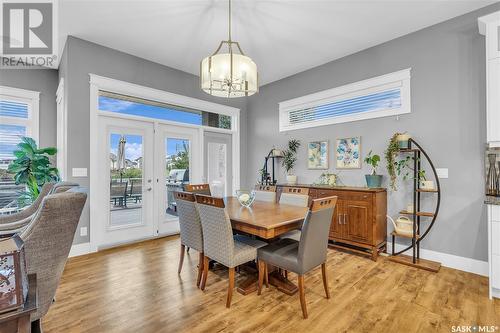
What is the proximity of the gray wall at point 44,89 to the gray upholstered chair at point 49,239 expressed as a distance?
4.08 meters

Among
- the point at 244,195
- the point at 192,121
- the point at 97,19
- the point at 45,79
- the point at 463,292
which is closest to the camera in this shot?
the point at 463,292

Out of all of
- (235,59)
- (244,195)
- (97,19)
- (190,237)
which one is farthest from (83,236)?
(235,59)

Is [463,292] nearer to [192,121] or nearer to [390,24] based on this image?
[390,24]

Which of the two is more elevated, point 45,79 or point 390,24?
point 390,24

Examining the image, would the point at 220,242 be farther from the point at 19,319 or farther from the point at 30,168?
the point at 30,168

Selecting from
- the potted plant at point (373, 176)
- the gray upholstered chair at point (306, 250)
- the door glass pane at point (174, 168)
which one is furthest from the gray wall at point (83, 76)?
the potted plant at point (373, 176)

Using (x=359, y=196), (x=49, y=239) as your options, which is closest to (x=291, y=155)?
(x=359, y=196)

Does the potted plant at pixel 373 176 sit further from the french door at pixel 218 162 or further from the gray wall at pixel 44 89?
the gray wall at pixel 44 89

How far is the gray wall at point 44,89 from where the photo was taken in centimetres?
421

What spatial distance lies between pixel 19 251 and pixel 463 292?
353cm

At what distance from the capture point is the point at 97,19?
312 centimetres

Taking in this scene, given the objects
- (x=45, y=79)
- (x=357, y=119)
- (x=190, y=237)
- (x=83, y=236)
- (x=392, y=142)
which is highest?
(x=45, y=79)

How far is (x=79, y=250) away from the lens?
346cm

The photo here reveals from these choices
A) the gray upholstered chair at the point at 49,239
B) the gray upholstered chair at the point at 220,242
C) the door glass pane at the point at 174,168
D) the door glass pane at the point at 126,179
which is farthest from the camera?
the door glass pane at the point at 174,168
